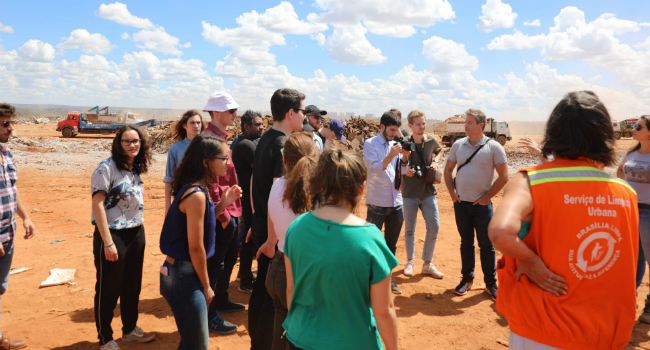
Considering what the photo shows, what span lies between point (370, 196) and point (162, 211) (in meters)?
6.89

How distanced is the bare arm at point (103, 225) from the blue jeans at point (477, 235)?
3.76m

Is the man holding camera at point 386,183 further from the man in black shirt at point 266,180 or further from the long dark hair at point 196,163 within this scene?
the long dark hair at point 196,163

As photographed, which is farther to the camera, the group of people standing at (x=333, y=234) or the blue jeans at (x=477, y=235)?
the blue jeans at (x=477, y=235)

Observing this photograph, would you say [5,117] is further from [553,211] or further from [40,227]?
[40,227]

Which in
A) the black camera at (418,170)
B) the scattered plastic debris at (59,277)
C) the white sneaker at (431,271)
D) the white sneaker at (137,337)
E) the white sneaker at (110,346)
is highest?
the black camera at (418,170)

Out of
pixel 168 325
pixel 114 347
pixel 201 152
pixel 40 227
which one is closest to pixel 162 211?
pixel 40 227

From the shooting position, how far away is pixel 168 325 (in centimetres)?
441

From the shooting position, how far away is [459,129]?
102ft

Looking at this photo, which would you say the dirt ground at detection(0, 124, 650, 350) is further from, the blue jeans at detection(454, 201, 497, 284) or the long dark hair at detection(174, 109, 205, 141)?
the long dark hair at detection(174, 109, 205, 141)

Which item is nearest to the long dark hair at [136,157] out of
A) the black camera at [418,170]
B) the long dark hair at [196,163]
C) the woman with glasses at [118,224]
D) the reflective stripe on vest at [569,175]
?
the woman with glasses at [118,224]

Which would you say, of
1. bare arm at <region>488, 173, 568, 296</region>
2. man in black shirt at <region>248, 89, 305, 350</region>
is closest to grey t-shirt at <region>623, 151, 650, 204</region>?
bare arm at <region>488, 173, 568, 296</region>

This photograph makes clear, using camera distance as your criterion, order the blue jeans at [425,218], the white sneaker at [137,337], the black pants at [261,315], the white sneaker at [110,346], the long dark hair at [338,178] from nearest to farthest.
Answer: the long dark hair at [338,178] < the black pants at [261,315] < the white sneaker at [110,346] < the white sneaker at [137,337] < the blue jeans at [425,218]

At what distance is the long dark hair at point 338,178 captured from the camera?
1899 mm

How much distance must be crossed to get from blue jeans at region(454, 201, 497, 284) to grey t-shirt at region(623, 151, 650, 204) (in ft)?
4.92
